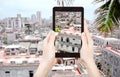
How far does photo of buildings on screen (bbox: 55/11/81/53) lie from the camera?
56.9 inches

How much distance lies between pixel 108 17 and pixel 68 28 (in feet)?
2.71

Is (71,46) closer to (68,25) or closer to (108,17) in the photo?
(68,25)

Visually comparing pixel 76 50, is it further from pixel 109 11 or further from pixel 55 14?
pixel 109 11

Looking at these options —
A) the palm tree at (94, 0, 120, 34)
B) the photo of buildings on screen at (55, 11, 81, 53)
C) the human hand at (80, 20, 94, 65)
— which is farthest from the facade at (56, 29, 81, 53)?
the palm tree at (94, 0, 120, 34)

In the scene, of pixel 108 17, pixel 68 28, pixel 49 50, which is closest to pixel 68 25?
pixel 68 28

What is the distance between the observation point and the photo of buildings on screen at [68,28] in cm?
144

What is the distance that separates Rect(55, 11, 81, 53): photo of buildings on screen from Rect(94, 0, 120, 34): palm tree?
686 millimetres

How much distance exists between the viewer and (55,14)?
1.40m

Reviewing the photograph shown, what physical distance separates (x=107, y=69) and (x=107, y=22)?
40.1 feet

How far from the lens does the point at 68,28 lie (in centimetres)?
163

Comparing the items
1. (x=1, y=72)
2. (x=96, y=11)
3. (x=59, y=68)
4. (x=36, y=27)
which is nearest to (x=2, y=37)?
(x=36, y=27)

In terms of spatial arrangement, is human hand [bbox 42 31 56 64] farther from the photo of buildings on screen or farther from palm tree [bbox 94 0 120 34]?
palm tree [bbox 94 0 120 34]

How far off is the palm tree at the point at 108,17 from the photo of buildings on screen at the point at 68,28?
0.69 m

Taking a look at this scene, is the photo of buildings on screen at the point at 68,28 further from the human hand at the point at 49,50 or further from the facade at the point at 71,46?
the human hand at the point at 49,50
